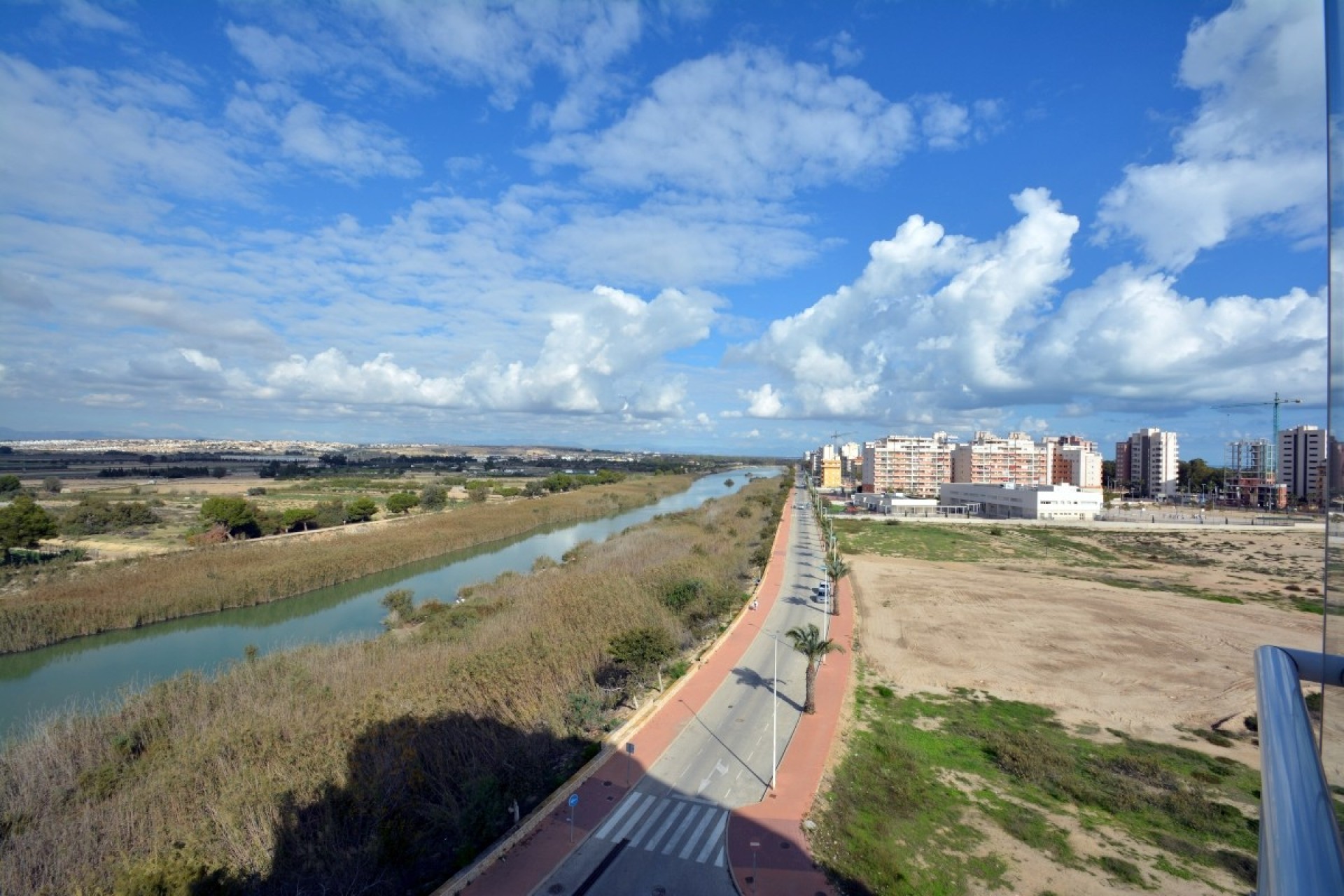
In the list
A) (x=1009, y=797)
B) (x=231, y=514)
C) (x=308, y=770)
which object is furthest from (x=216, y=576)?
(x=1009, y=797)

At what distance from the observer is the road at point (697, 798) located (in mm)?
8820

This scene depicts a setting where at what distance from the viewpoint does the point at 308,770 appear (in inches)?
406

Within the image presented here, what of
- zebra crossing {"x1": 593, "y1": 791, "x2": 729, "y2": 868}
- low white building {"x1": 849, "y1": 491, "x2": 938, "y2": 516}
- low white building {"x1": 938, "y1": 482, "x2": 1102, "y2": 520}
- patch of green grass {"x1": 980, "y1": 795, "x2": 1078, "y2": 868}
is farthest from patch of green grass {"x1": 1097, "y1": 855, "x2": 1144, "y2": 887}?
low white building {"x1": 849, "y1": 491, "x2": 938, "y2": 516}

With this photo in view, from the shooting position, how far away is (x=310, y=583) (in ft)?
91.7

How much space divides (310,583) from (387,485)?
145 ft

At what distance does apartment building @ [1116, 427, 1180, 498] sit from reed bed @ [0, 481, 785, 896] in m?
80.7

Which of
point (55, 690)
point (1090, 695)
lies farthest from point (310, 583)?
point (1090, 695)

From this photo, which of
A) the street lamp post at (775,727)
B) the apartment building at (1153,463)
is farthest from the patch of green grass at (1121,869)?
the apartment building at (1153,463)

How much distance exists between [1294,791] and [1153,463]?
9217cm

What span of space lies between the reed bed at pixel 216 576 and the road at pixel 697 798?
19.9 metres

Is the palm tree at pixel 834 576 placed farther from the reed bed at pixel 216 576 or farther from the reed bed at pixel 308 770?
the reed bed at pixel 216 576

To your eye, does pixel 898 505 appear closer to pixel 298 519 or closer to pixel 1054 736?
pixel 298 519

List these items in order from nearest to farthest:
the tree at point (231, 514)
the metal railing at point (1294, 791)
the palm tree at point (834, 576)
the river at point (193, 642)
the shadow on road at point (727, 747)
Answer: the metal railing at point (1294, 791), the shadow on road at point (727, 747), the river at point (193, 642), the palm tree at point (834, 576), the tree at point (231, 514)

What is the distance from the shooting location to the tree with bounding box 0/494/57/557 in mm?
29031
